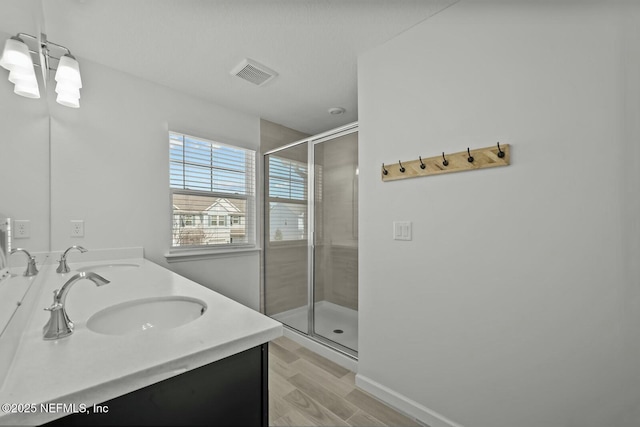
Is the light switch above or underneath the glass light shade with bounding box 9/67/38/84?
underneath

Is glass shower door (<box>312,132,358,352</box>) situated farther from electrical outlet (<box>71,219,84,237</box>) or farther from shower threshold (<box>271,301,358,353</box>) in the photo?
electrical outlet (<box>71,219,84,237</box>)

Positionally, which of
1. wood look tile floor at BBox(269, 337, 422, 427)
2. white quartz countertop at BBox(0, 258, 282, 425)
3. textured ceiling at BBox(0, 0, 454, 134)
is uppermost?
textured ceiling at BBox(0, 0, 454, 134)

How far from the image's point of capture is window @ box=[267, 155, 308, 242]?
2.79 metres

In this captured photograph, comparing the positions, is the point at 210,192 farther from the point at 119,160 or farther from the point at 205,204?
the point at 119,160

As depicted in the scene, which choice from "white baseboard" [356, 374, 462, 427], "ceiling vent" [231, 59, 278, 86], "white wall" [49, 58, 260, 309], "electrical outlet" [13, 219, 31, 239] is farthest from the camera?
"ceiling vent" [231, 59, 278, 86]

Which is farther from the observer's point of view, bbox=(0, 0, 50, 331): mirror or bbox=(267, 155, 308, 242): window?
bbox=(267, 155, 308, 242): window

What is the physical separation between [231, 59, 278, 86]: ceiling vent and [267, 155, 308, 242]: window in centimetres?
87

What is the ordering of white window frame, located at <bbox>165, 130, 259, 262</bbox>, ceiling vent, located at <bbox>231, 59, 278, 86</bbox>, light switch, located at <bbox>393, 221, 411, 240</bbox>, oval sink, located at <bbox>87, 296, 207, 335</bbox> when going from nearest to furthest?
oval sink, located at <bbox>87, 296, 207, 335</bbox>
light switch, located at <bbox>393, 221, 411, 240</bbox>
ceiling vent, located at <bbox>231, 59, 278, 86</bbox>
white window frame, located at <bbox>165, 130, 259, 262</bbox>

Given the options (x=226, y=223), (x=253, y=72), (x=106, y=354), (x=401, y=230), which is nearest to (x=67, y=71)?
(x=253, y=72)

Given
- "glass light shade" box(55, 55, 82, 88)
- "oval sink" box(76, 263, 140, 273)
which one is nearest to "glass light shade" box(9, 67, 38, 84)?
"glass light shade" box(55, 55, 82, 88)

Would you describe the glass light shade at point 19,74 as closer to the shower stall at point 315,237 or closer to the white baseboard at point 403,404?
the shower stall at point 315,237

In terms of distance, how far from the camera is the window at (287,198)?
2795mm

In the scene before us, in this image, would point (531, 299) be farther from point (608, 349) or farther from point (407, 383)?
point (407, 383)

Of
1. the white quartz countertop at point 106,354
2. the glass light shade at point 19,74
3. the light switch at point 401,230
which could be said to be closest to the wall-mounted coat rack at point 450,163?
the light switch at point 401,230
